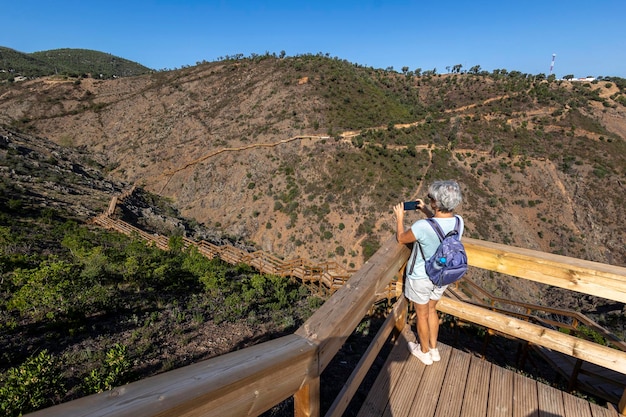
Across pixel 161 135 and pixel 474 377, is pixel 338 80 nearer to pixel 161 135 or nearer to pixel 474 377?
pixel 161 135

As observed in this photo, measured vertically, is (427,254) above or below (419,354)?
above

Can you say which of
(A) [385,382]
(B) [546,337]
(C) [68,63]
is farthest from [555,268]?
(C) [68,63]

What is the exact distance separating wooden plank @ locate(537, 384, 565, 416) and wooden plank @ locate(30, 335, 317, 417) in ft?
7.33

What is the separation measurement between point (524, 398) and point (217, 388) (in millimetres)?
2731

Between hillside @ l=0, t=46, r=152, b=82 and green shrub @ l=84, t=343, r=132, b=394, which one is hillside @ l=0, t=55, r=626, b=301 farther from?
hillside @ l=0, t=46, r=152, b=82

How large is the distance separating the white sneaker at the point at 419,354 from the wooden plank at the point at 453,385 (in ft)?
0.58

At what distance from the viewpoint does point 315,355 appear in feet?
4.64

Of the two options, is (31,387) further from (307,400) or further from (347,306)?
(347,306)

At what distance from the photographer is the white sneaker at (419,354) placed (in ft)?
9.38

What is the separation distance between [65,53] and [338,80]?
4866 inches

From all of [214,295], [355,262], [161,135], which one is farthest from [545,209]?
[161,135]

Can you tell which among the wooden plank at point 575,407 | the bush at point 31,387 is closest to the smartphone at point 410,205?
the wooden plank at point 575,407

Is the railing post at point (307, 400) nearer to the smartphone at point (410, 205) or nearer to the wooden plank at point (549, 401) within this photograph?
the smartphone at point (410, 205)

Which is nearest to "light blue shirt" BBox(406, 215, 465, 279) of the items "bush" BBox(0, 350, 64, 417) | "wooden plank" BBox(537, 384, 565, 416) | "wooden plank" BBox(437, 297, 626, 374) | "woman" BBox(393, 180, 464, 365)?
"woman" BBox(393, 180, 464, 365)
